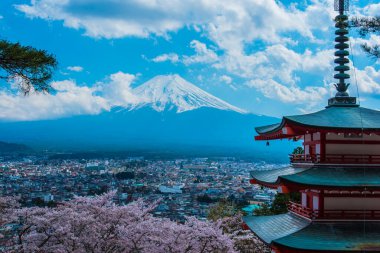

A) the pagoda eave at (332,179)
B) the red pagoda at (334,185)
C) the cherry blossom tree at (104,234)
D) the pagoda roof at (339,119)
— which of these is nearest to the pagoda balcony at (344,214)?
the red pagoda at (334,185)

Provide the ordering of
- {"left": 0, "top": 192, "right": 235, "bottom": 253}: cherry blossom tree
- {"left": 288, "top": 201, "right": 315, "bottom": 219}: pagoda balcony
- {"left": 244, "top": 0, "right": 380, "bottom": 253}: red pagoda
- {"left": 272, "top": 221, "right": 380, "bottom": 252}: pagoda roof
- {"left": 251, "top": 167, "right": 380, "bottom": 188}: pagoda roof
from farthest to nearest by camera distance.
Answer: {"left": 0, "top": 192, "right": 235, "bottom": 253}: cherry blossom tree
{"left": 288, "top": 201, "right": 315, "bottom": 219}: pagoda balcony
{"left": 251, "top": 167, "right": 380, "bottom": 188}: pagoda roof
{"left": 244, "top": 0, "right": 380, "bottom": 253}: red pagoda
{"left": 272, "top": 221, "right": 380, "bottom": 252}: pagoda roof

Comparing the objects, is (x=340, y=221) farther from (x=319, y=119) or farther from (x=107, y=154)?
(x=107, y=154)

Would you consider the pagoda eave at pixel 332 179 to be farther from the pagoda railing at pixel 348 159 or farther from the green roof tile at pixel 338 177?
the pagoda railing at pixel 348 159

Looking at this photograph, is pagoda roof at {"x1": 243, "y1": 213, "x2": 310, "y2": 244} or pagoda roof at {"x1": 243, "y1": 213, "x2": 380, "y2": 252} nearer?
pagoda roof at {"x1": 243, "y1": 213, "x2": 380, "y2": 252}

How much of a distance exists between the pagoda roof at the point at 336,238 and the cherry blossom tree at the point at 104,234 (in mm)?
2440

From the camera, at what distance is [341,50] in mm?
11984

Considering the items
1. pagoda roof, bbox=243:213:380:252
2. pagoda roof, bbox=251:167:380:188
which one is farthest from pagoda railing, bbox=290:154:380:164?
pagoda roof, bbox=243:213:380:252

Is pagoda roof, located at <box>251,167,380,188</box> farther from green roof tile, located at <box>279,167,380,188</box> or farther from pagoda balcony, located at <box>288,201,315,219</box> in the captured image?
pagoda balcony, located at <box>288,201,315,219</box>

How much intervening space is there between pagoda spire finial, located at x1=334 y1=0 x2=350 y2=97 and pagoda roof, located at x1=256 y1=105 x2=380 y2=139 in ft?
→ 1.95

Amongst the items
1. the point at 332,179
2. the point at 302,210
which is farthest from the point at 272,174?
the point at 332,179

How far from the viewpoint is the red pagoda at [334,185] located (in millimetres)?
9508

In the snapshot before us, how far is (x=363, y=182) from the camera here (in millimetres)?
9820

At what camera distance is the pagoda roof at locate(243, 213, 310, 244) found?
10.4 m

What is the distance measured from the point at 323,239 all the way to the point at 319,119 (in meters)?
2.73
